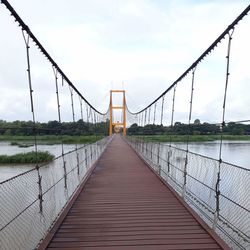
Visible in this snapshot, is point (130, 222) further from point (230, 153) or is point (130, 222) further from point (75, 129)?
point (230, 153)

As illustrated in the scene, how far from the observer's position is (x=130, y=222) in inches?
106

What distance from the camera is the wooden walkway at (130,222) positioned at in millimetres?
2209

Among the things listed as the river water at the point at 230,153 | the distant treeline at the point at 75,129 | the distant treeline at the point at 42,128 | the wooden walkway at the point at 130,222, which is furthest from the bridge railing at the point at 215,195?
the river water at the point at 230,153

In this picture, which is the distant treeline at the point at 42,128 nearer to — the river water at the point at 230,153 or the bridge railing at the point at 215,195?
the bridge railing at the point at 215,195

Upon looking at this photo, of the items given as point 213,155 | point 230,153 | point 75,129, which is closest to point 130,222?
point 75,129

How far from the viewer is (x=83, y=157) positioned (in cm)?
659

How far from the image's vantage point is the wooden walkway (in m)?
2.21

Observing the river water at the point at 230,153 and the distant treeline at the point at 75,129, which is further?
the river water at the point at 230,153

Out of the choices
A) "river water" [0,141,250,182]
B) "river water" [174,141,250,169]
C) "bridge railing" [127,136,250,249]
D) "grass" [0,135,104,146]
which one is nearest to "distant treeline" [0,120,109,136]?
"grass" [0,135,104,146]

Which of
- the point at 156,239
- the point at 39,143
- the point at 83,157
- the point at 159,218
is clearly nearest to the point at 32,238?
the point at 159,218

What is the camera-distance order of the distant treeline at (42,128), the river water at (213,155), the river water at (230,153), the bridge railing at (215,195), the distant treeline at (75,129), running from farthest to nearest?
the river water at (213,155) → the river water at (230,153) → the distant treeline at (75,129) → the bridge railing at (215,195) → the distant treeline at (42,128)

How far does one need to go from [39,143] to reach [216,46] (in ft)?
78.4

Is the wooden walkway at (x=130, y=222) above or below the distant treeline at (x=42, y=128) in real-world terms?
below

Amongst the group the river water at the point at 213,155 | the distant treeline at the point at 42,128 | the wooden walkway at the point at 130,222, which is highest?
the distant treeline at the point at 42,128
